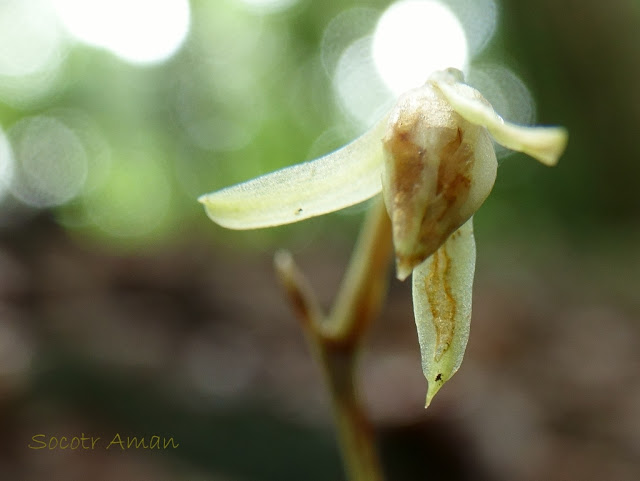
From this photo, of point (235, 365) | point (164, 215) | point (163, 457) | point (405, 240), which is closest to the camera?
point (405, 240)

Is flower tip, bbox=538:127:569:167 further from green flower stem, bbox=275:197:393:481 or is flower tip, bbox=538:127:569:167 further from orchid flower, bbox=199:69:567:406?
green flower stem, bbox=275:197:393:481

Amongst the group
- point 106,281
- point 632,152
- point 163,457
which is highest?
point 632,152

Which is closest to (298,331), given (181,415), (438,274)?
(181,415)

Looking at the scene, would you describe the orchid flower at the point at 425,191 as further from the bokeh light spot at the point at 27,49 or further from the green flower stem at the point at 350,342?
the bokeh light spot at the point at 27,49

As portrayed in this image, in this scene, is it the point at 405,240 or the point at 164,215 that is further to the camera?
the point at 164,215

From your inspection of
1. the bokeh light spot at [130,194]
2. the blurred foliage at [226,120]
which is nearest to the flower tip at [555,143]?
the blurred foliage at [226,120]

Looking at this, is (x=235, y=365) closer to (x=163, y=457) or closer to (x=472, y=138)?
(x=163, y=457)

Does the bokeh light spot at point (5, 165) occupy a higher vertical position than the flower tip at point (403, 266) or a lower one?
higher
